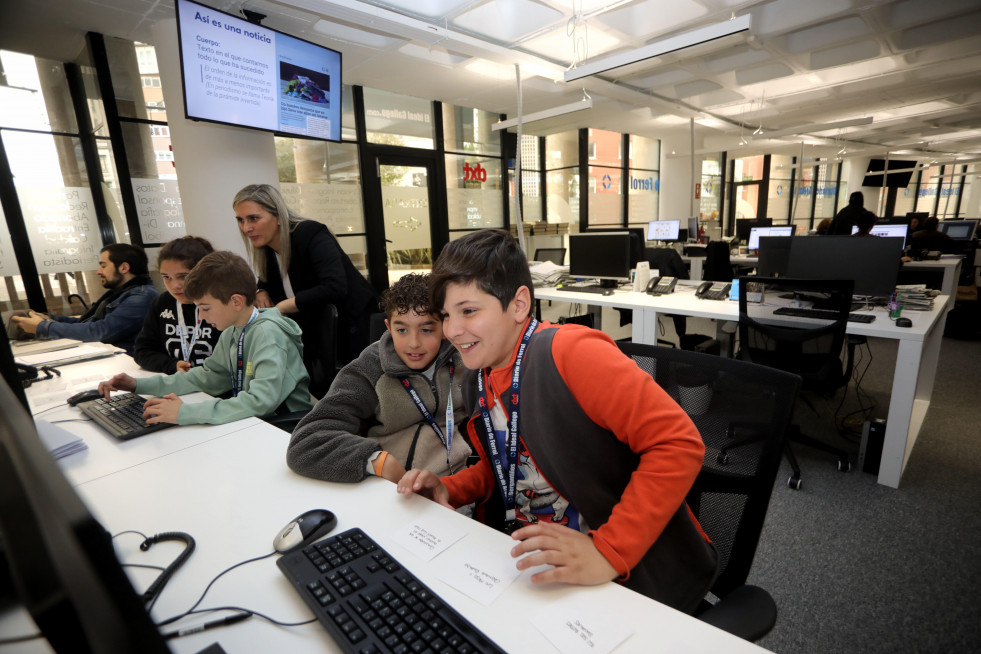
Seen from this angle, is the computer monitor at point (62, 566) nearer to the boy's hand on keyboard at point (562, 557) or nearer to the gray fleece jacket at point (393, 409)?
the boy's hand on keyboard at point (562, 557)

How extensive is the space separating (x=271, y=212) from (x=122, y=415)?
1143mm

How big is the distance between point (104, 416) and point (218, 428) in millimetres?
397

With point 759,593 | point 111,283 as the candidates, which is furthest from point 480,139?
point 759,593

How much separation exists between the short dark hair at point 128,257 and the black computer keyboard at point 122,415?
1.38 metres

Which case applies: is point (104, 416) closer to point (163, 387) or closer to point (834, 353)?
point (163, 387)

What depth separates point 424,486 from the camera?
0.99 meters

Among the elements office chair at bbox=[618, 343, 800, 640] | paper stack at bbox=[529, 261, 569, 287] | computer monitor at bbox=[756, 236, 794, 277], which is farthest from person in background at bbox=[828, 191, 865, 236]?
office chair at bbox=[618, 343, 800, 640]

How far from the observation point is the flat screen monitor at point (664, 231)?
7.62 metres

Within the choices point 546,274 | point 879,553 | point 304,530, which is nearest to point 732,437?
point 304,530

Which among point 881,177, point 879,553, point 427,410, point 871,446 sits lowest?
point 879,553

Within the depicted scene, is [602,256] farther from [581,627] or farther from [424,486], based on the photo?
[581,627]

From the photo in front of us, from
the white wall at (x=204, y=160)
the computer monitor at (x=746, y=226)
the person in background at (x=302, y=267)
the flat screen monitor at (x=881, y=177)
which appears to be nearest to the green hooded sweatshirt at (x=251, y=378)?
the person in background at (x=302, y=267)

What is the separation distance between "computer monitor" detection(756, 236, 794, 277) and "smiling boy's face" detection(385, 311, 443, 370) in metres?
2.79

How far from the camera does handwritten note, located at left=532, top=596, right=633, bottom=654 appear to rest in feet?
2.02
